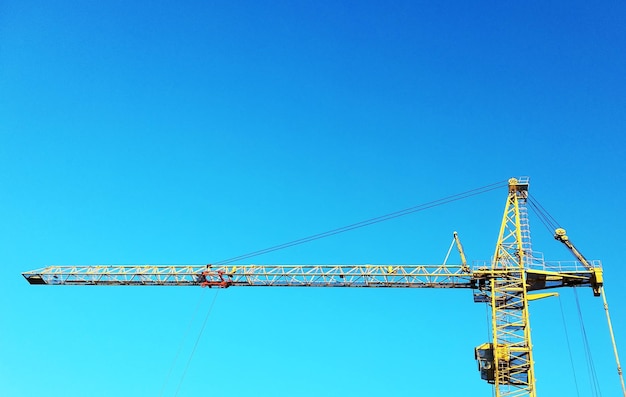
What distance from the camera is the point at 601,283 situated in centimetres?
6172

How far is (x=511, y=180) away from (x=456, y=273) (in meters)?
11.7

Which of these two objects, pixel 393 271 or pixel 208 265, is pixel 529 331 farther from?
pixel 208 265

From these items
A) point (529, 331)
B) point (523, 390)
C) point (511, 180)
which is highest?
point (511, 180)

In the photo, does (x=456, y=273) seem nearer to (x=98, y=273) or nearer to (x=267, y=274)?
(x=267, y=274)

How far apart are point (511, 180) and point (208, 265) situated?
33823mm

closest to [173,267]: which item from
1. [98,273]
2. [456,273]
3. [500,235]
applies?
[98,273]

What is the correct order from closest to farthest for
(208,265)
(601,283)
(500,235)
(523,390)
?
1. (523,390)
2. (601,283)
3. (500,235)
4. (208,265)

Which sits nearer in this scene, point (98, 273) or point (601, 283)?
point (601, 283)

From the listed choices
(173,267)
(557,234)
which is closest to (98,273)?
(173,267)

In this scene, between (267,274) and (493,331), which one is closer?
(493,331)

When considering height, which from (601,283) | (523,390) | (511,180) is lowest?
(523,390)

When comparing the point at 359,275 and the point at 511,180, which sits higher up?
the point at 511,180

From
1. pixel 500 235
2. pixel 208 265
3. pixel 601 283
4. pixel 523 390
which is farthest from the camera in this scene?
pixel 208 265

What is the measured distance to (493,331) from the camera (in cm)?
6009
